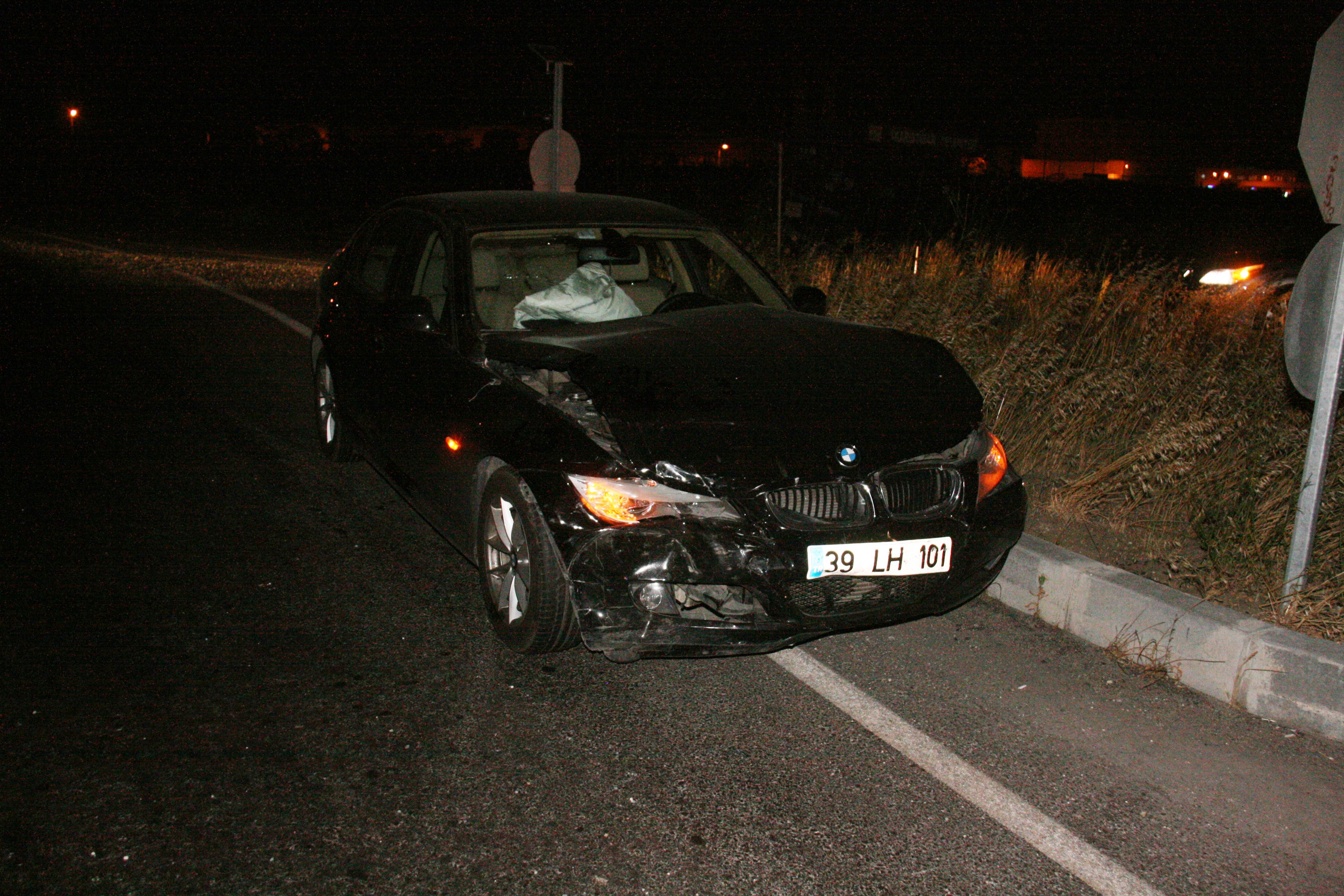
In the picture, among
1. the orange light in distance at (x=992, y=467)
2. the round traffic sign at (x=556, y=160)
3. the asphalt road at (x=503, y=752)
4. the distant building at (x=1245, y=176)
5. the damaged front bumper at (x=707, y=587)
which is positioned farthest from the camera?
the distant building at (x=1245, y=176)

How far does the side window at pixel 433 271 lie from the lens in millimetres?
5082

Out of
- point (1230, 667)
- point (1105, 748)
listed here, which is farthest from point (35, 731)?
point (1230, 667)

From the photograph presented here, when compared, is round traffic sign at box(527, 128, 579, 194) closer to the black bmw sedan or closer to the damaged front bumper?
the black bmw sedan

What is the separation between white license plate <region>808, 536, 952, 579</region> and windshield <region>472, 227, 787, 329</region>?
1842 millimetres

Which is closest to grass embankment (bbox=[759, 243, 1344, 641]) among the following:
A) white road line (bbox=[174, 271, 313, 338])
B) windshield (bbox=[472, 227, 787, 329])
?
windshield (bbox=[472, 227, 787, 329])

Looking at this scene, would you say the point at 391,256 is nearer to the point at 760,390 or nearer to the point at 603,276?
the point at 603,276

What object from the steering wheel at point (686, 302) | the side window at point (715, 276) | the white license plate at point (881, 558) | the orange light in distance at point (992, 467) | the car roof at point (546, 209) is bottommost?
the white license plate at point (881, 558)

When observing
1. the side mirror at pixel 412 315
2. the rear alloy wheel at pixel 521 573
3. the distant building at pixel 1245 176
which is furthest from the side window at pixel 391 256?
the distant building at pixel 1245 176

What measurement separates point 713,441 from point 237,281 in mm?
15322

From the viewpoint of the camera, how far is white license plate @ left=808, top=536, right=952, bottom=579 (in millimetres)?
3617

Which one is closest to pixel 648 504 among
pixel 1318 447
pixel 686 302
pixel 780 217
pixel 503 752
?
pixel 503 752

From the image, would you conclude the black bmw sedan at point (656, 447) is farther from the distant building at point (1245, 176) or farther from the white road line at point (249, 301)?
the distant building at point (1245, 176)

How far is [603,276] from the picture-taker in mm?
5199

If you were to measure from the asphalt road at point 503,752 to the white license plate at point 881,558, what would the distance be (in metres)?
0.46
